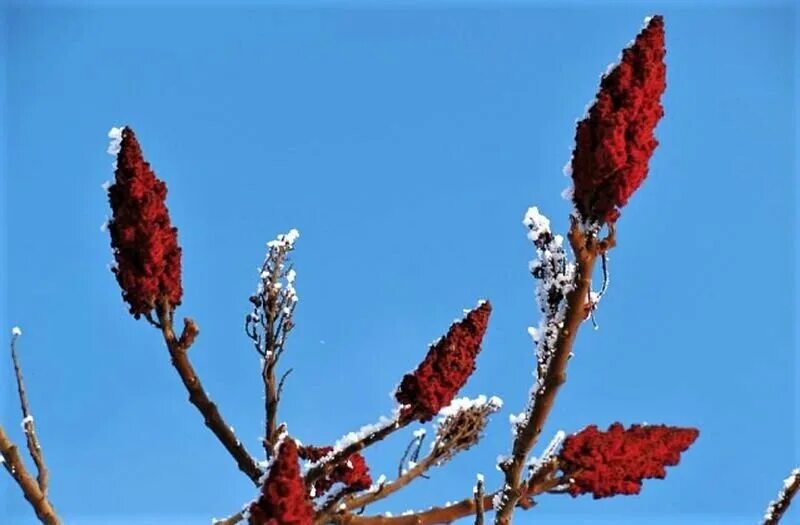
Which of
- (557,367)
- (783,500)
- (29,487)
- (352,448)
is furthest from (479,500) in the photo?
(29,487)

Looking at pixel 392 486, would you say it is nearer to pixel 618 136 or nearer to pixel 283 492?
pixel 283 492

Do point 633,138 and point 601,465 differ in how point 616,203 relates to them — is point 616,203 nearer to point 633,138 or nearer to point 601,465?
point 633,138

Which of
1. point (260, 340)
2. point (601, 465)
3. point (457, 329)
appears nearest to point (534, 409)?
point (601, 465)

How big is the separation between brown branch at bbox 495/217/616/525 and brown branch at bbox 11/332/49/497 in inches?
62.4

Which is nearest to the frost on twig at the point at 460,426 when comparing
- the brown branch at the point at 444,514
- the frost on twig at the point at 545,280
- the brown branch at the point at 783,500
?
the brown branch at the point at 444,514

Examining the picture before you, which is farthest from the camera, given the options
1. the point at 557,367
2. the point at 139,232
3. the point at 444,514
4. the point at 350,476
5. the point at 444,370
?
the point at 350,476

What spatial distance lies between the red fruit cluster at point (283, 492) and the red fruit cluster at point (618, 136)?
1.03 meters

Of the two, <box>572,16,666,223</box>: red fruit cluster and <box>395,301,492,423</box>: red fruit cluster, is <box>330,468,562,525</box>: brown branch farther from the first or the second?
<box>572,16,666,223</box>: red fruit cluster

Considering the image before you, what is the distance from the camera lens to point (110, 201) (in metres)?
3.84

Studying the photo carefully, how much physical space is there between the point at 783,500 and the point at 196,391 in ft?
7.35

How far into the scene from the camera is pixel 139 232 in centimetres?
374

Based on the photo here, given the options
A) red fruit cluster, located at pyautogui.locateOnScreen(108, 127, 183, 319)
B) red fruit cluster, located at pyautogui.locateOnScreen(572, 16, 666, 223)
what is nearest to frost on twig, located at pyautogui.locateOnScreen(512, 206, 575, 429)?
red fruit cluster, located at pyautogui.locateOnScreen(572, 16, 666, 223)

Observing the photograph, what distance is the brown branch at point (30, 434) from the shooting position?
342cm

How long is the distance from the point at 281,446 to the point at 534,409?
0.77m
